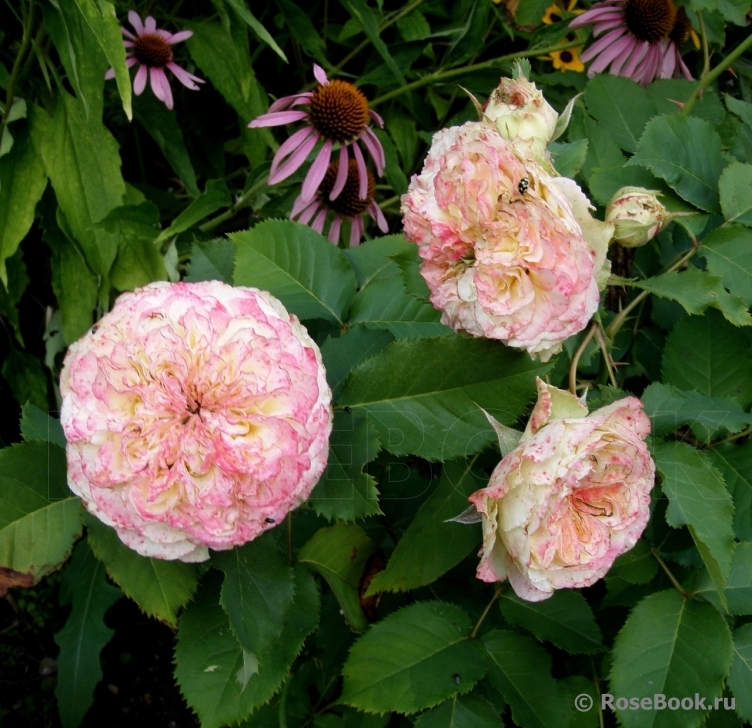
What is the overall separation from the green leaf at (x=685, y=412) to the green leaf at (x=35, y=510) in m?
0.52

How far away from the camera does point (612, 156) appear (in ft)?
2.61

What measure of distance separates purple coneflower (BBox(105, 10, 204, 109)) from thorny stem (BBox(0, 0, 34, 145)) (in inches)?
7.0

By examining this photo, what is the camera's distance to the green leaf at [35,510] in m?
0.55

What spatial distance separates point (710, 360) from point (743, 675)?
0.32 m

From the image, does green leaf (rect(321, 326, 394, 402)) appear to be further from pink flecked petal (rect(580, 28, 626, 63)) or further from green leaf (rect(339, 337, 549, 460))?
pink flecked petal (rect(580, 28, 626, 63))

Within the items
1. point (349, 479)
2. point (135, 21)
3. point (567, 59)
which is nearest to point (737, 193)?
point (349, 479)

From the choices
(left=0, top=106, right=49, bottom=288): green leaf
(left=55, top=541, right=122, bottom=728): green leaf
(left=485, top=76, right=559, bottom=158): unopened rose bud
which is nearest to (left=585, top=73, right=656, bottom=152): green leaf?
(left=485, top=76, right=559, bottom=158): unopened rose bud

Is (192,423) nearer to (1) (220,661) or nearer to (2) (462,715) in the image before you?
(1) (220,661)

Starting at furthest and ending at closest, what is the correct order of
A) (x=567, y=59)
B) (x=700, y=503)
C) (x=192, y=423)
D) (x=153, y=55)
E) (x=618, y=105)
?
(x=567, y=59) < (x=153, y=55) < (x=618, y=105) < (x=700, y=503) < (x=192, y=423)

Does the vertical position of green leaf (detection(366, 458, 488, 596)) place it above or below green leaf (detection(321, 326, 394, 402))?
below

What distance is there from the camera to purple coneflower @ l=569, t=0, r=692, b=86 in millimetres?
1201

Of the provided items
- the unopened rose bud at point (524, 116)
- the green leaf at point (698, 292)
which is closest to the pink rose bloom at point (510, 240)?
the unopened rose bud at point (524, 116)

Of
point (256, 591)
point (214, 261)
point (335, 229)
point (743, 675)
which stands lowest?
point (743, 675)

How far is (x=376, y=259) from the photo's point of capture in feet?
2.52
